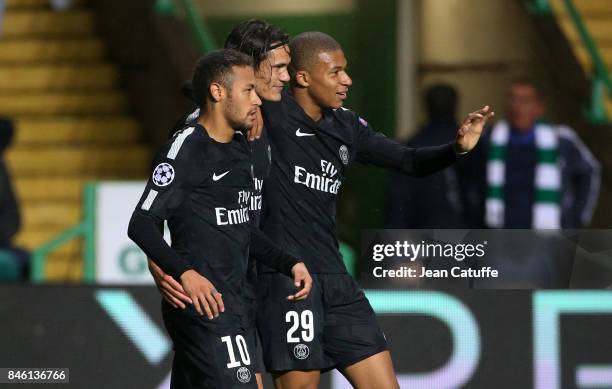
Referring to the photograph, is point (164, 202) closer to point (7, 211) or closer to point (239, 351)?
point (239, 351)

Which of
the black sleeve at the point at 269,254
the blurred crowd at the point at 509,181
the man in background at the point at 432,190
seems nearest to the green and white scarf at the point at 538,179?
the blurred crowd at the point at 509,181

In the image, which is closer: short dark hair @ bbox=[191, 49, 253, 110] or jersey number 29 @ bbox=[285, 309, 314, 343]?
short dark hair @ bbox=[191, 49, 253, 110]

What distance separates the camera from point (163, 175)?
208 inches

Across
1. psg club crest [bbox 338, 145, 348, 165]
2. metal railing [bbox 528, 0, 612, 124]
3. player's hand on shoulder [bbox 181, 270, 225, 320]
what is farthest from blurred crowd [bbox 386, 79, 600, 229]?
player's hand on shoulder [bbox 181, 270, 225, 320]

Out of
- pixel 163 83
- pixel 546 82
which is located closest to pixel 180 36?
pixel 163 83

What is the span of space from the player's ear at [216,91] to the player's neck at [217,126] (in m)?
0.05

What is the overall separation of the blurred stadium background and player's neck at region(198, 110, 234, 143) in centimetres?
172

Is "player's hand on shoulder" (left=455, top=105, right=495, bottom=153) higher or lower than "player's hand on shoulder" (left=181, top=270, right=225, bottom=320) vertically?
higher

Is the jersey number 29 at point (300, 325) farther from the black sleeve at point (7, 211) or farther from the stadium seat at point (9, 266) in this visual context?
the black sleeve at point (7, 211)

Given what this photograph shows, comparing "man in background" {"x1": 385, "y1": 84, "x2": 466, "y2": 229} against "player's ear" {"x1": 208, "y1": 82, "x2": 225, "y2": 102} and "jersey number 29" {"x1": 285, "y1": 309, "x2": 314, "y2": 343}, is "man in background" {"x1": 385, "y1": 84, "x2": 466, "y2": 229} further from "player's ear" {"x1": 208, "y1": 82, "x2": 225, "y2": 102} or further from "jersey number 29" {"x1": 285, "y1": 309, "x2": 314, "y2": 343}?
"player's ear" {"x1": 208, "y1": 82, "x2": 225, "y2": 102}

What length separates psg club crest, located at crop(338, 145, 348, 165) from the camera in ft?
20.0

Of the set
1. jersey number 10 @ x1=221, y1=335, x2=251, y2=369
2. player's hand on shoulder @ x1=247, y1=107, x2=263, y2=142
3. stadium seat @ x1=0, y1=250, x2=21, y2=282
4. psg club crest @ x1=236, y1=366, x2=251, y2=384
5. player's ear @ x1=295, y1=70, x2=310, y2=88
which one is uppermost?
player's ear @ x1=295, y1=70, x2=310, y2=88

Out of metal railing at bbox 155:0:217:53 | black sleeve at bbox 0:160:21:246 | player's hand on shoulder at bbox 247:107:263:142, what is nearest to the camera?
player's hand on shoulder at bbox 247:107:263:142

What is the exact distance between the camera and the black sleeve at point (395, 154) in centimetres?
612
